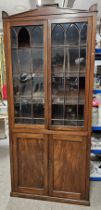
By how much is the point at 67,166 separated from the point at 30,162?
43 centimetres

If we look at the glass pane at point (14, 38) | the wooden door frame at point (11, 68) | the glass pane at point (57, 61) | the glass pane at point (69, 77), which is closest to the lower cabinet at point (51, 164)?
the wooden door frame at point (11, 68)

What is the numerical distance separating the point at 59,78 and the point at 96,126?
2.53 feet

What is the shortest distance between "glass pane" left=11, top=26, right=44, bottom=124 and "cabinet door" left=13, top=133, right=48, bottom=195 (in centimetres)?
21

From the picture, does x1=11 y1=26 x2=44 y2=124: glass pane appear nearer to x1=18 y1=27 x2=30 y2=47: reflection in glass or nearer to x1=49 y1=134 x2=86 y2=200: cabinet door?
x1=18 y1=27 x2=30 y2=47: reflection in glass

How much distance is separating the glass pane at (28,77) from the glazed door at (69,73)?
131mm

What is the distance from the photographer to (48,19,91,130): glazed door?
1905mm

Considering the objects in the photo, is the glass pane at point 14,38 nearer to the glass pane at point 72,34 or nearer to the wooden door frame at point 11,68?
the wooden door frame at point 11,68

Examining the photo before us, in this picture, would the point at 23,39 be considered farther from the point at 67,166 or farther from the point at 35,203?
the point at 35,203

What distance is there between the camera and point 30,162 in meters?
2.24

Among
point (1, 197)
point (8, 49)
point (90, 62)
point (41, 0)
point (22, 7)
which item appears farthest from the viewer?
point (22, 7)

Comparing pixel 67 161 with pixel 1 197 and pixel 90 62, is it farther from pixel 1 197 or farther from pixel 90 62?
pixel 90 62

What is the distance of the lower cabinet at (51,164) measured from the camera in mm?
2127

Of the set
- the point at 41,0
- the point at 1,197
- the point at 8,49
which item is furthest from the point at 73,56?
the point at 1,197

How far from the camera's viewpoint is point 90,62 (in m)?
1.89
